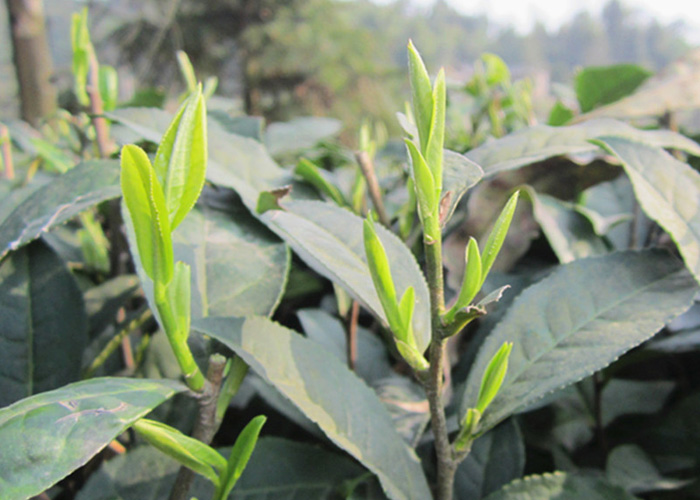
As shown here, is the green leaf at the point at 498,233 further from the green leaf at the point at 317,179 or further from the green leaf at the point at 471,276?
the green leaf at the point at 317,179

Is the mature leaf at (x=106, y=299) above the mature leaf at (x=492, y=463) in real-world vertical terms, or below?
above

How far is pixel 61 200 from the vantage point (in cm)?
42

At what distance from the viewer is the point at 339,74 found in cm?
816

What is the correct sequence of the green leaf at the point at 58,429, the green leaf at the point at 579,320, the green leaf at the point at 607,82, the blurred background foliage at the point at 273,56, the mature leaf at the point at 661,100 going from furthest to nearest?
→ the blurred background foliage at the point at 273,56
the green leaf at the point at 607,82
the mature leaf at the point at 661,100
the green leaf at the point at 579,320
the green leaf at the point at 58,429

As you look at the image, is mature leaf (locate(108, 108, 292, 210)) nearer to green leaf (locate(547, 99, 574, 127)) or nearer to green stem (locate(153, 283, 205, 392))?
green stem (locate(153, 283, 205, 392))

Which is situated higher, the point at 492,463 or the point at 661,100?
the point at 661,100

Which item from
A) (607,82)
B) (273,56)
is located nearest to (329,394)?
(607,82)

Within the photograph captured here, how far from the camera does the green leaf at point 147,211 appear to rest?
0.24 m

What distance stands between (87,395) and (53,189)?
24cm

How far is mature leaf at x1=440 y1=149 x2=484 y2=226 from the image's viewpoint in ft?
0.91

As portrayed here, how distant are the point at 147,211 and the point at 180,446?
13 cm

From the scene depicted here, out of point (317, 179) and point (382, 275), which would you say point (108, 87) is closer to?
point (317, 179)

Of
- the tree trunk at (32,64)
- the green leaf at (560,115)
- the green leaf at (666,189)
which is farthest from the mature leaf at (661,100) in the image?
the tree trunk at (32,64)

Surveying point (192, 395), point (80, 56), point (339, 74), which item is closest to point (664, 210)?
point (192, 395)
